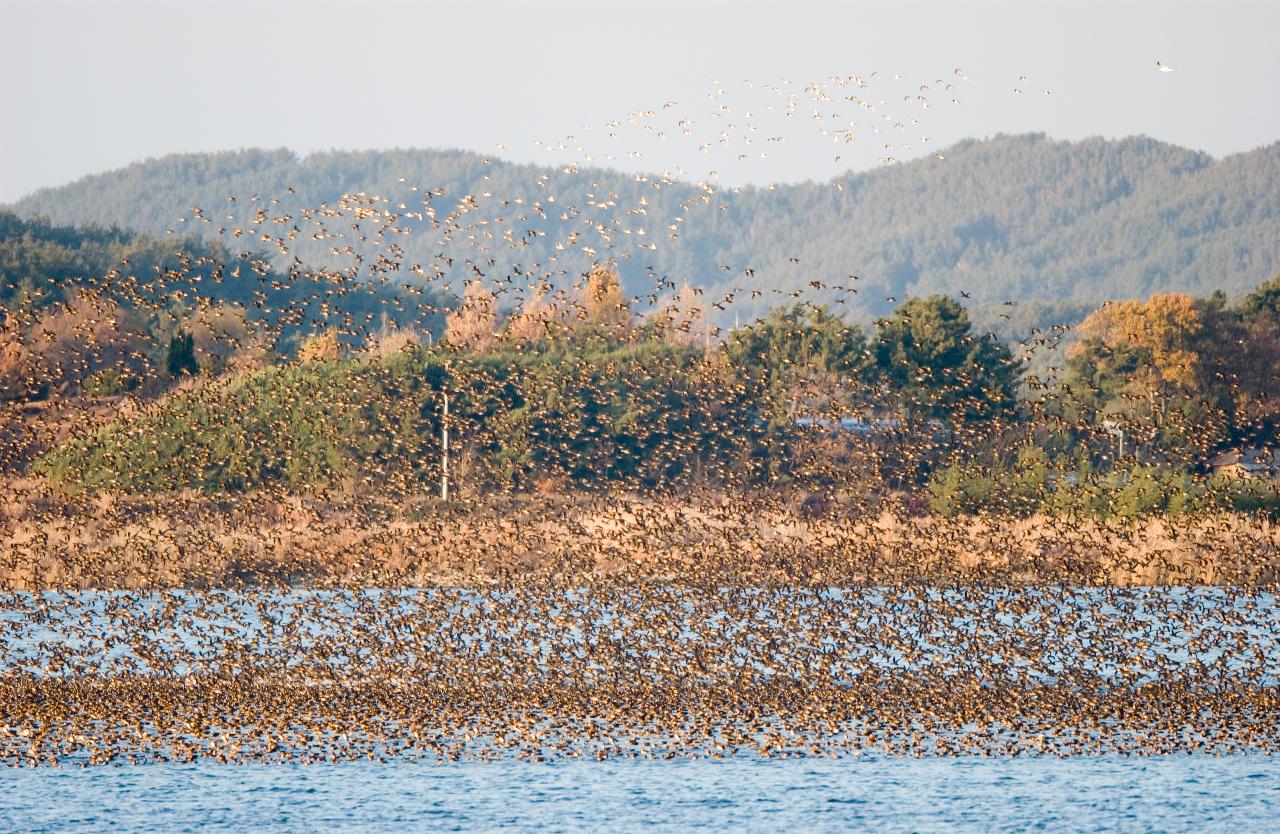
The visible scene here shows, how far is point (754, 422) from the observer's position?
71875mm

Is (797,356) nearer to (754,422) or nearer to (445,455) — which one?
(754,422)

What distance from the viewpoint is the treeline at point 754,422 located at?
Answer: 62188 millimetres

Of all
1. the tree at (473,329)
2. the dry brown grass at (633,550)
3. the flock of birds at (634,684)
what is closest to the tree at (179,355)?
the tree at (473,329)

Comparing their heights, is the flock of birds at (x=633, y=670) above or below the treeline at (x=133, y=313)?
below

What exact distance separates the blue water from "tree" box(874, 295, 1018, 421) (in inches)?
1795

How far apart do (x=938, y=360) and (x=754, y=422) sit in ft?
28.5

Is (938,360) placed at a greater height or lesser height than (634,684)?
greater

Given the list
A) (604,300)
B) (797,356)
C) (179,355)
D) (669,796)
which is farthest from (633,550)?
(604,300)

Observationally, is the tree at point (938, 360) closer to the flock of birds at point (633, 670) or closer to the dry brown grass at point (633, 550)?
the dry brown grass at point (633, 550)

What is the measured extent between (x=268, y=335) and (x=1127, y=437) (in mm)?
50974

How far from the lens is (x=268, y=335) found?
319 ft

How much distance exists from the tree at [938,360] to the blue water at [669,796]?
45.6 metres

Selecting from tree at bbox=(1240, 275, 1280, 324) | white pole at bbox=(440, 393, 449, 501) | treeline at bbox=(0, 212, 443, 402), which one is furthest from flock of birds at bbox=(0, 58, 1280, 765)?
tree at bbox=(1240, 275, 1280, 324)

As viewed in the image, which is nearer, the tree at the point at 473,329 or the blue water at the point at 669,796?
the blue water at the point at 669,796
